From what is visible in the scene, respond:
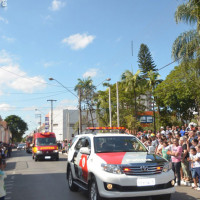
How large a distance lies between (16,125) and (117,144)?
11802 cm

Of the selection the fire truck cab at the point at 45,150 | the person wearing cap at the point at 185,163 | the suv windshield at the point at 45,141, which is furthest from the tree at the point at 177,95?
the person wearing cap at the point at 185,163

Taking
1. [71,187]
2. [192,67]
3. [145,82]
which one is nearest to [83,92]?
[145,82]

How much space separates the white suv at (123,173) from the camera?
234 inches

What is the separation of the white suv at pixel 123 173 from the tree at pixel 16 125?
116250 mm

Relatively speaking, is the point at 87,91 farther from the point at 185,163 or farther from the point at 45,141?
the point at 185,163

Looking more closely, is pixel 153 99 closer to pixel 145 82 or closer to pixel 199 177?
pixel 145 82

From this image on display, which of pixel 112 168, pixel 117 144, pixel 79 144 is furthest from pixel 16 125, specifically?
pixel 112 168

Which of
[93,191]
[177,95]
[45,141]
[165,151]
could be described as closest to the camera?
[93,191]

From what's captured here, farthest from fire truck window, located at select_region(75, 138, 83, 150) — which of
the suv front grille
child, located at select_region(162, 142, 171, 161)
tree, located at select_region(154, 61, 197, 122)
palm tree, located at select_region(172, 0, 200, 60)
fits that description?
tree, located at select_region(154, 61, 197, 122)

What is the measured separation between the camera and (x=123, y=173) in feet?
19.6

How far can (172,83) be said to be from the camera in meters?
45.8

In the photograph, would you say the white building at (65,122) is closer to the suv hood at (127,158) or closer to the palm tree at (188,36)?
the palm tree at (188,36)

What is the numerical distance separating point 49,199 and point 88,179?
5.97ft

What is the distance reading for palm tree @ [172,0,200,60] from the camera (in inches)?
620
